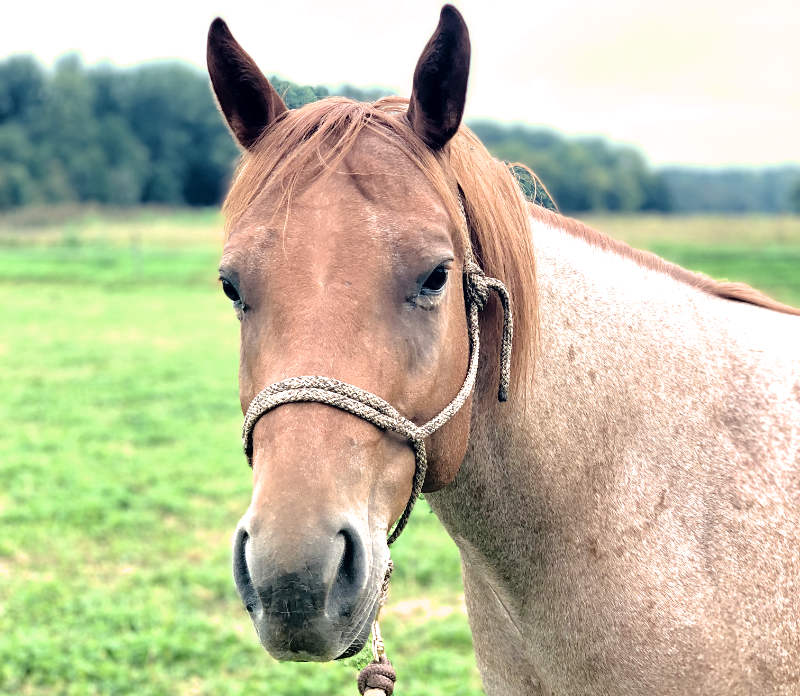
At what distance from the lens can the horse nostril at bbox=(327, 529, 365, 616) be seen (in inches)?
53.3

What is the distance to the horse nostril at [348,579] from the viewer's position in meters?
1.35

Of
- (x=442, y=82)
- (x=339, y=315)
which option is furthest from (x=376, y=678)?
(x=442, y=82)

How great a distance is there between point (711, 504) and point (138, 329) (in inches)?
557

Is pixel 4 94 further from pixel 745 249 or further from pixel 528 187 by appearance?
pixel 528 187

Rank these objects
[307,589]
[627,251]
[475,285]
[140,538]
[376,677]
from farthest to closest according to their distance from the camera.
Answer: [140,538] → [627,251] → [376,677] → [475,285] → [307,589]

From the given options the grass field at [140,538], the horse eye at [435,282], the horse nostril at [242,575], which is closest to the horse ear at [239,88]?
the horse eye at [435,282]

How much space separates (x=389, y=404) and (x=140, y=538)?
15.6ft

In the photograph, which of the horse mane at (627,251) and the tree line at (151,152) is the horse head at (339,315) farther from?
the tree line at (151,152)

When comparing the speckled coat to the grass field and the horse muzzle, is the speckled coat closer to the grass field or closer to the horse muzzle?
the horse muzzle

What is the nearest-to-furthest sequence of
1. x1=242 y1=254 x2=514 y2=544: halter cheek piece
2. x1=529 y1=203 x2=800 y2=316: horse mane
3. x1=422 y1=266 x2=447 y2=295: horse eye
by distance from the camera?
x1=242 y1=254 x2=514 y2=544: halter cheek piece → x1=422 y1=266 x2=447 y2=295: horse eye → x1=529 y1=203 x2=800 y2=316: horse mane

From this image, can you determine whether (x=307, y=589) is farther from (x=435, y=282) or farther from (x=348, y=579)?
(x=435, y=282)

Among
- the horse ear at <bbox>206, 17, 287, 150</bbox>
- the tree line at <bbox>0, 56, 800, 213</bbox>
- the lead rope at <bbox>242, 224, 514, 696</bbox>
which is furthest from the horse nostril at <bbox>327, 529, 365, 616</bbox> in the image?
the tree line at <bbox>0, 56, 800, 213</bbox>

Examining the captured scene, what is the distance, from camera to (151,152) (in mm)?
59469

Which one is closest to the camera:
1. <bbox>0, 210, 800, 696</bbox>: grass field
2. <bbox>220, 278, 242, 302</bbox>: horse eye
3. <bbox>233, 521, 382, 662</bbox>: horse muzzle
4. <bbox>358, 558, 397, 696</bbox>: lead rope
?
<bbox>233, 521, 382, 662</bbox>: horse muzzle
